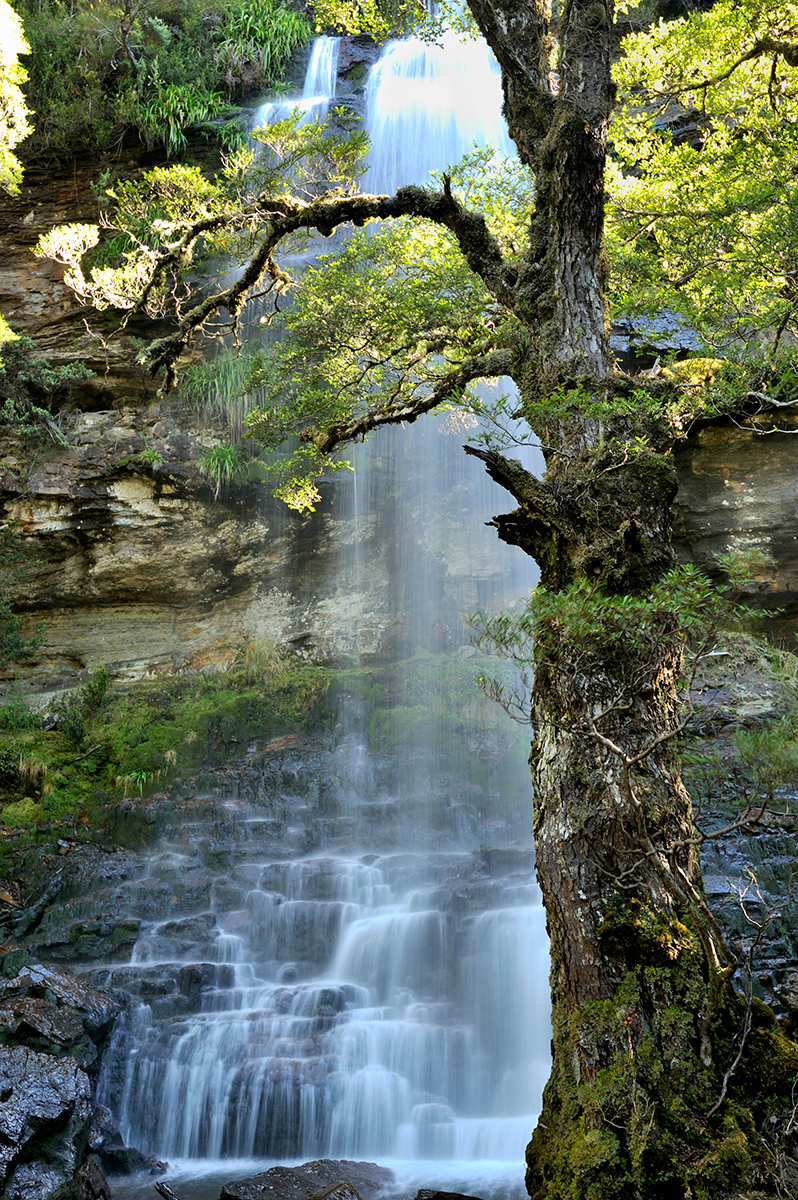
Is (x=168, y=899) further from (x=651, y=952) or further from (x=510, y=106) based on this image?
(x=510, y=106)

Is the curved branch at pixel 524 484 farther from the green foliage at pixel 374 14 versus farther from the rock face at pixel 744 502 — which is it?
the rock face at pixel 744 502

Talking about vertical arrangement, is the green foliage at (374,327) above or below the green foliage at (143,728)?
above

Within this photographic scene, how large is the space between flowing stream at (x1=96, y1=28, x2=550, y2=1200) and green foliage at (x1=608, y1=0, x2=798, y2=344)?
22.1ft

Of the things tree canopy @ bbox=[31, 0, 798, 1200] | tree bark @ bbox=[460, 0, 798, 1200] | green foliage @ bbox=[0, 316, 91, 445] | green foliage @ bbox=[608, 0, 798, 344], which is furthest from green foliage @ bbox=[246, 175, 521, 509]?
green foliage @ bbox=[0, 316, 91, 445]

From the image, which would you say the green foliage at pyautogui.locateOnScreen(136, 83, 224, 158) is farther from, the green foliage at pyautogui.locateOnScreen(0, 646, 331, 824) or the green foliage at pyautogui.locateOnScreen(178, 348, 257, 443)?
the green foliage at pyautogui.locateOnScreen(0, 646, 331, 824)

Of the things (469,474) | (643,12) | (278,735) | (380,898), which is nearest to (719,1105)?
(380,898)

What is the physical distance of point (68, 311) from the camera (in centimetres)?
1455

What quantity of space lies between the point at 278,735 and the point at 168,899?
4.24 metres

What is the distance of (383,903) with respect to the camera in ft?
34.1

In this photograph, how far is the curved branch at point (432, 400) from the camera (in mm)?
6723

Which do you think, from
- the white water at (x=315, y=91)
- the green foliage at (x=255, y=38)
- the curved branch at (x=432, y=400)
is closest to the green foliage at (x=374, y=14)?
the curved branch at (x=432, y=400)

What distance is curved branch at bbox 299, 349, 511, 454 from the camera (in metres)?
6.72

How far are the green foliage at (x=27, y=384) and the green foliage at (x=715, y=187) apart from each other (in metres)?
10.0

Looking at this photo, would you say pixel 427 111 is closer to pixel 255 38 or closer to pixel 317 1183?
pixel 255 38
